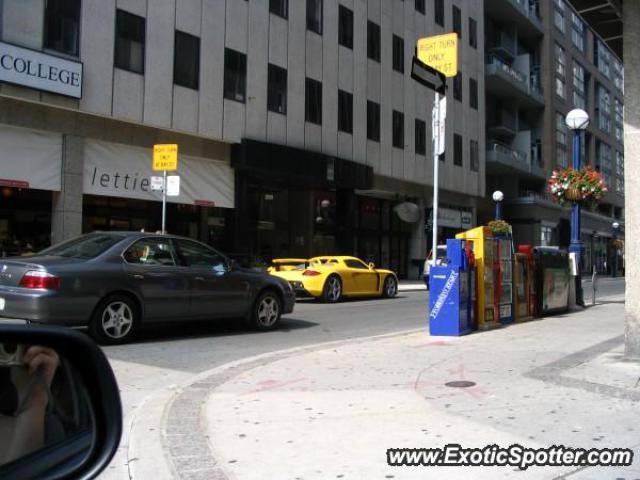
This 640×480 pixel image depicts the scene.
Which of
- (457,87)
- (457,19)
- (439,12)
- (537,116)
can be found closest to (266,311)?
(457,87)

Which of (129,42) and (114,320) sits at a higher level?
(129,42)

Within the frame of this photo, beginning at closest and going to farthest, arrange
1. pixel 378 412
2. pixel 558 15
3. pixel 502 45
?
pixel 378 412 < pixel 502 45 < pixel 558 15

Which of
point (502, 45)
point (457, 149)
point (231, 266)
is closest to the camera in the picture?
point (231, 266)

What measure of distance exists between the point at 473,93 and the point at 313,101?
16.1 metres

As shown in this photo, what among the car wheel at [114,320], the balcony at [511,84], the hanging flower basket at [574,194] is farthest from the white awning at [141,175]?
the balcony at [511,84]

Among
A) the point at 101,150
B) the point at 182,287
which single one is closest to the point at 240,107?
the point at 101,150

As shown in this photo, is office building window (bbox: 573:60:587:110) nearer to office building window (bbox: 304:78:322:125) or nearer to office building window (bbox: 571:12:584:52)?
office building window (bbox: 571:12:584:52)

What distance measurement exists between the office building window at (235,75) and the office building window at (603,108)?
2124 inches

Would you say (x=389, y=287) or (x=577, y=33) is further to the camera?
(x=577, y=33)

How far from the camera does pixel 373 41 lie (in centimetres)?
3033

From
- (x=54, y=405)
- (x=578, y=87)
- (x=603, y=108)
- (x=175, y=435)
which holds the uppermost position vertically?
(x=603, y=108)

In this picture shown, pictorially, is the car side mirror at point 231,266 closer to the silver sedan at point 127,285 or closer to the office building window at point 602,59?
the silver sedan at point 127,285

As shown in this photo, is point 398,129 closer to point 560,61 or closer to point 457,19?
point 457,19

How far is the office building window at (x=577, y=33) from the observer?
58.2m
